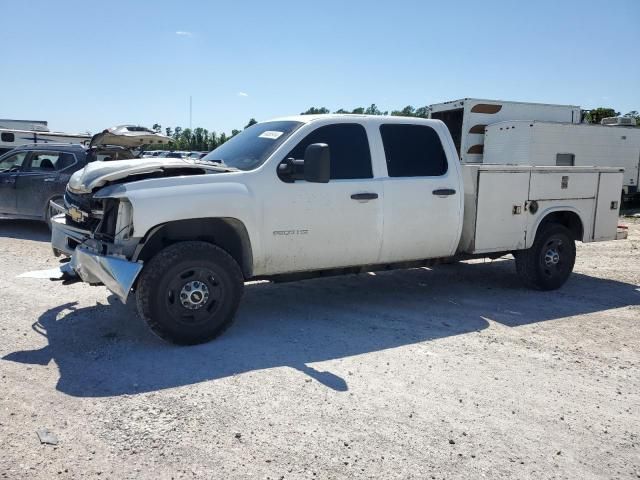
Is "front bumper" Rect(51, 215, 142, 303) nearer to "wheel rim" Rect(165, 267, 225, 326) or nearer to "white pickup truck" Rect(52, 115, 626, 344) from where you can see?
"white pickup truck" Rect(52, 115, 626, 344)

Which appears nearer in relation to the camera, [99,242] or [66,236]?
[99,242]

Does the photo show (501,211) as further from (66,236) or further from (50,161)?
(50,161)

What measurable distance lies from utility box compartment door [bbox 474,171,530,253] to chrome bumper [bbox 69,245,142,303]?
3.84 metres

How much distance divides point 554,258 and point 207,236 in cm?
457

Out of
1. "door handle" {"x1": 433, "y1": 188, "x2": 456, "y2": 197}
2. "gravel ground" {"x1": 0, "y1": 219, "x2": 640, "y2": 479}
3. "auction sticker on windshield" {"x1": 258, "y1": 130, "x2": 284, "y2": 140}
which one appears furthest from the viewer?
"door handle" {"x1": 433, "y1": 188, "x2": 456, "y2": 197}

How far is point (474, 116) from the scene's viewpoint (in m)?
13.9

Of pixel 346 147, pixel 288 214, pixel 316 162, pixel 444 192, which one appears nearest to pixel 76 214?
pixel 288 214

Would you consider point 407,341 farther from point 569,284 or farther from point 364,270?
point 569,284

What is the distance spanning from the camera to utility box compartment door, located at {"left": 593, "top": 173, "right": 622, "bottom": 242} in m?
7.55

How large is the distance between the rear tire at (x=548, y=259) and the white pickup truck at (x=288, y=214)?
3cm

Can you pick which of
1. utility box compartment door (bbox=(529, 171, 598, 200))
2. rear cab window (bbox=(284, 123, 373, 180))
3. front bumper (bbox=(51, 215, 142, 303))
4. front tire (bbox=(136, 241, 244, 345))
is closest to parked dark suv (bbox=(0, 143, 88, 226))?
front bumper (bbox=(51, 215, 142, 303))

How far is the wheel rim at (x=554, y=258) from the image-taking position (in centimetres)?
717

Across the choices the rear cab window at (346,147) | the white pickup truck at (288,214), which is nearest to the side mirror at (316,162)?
the white pickup truck at (288,214)

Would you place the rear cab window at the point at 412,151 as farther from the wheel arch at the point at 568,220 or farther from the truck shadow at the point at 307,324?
the wheel arch at the point at 568,220
